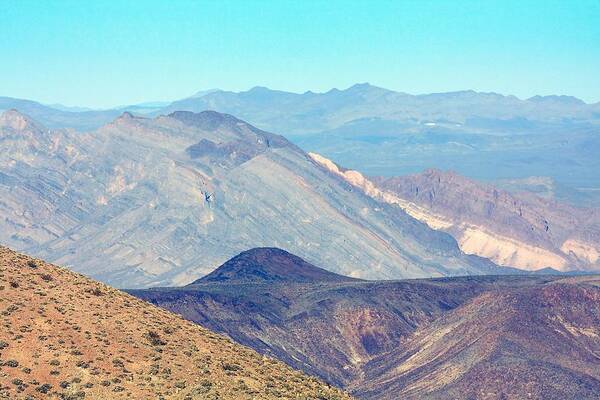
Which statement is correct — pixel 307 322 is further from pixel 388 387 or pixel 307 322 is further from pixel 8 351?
pixel 8 351

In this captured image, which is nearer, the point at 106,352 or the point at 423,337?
the point at 106,352

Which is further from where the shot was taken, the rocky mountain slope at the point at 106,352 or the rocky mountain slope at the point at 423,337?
the rocky mountain slope at the point at 423,337

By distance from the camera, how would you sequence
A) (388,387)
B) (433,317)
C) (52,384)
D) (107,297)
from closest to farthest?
1. (52,384)
2. (107,297)
3. (388,387)
4. (433,317)

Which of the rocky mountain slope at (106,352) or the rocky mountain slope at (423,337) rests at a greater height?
the rocky mountain slope at (106,352)

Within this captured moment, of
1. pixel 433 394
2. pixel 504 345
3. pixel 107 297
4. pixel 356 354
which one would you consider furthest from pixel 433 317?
pixel 107 297

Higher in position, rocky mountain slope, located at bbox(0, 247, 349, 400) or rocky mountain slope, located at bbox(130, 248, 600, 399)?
rocky mountain slope, located at bbox(0, 247, 349, 400)
